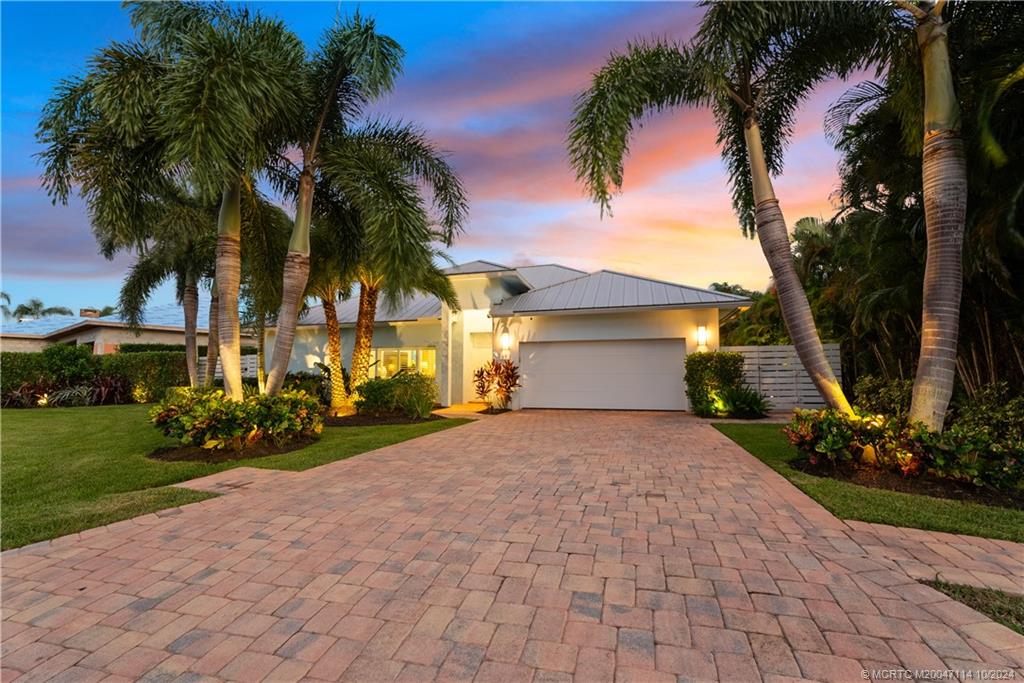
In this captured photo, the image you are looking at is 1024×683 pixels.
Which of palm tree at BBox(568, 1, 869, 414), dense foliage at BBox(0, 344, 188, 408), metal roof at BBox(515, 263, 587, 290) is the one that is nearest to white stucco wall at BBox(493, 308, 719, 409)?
palm tree at BBox(568, 1, 869, 414)

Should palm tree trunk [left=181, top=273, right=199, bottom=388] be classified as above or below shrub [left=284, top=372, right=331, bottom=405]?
above

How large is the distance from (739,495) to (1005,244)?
4453 millimetres

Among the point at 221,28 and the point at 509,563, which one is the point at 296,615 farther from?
the point at 221,28

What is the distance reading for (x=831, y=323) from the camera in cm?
1273

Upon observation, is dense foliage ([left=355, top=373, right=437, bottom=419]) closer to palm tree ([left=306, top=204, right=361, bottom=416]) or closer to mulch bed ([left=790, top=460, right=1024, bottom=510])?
palm tree ([left=306, top=204, right=361, bottom=416])

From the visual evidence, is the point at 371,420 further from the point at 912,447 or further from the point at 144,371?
the point at 144,371

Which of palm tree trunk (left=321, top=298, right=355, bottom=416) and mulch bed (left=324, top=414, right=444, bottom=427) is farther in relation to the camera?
palm tree trunk (left=321, top=298, right=355, bottom=416)

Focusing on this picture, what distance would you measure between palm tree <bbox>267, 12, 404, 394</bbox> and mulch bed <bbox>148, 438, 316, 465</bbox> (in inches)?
44.2

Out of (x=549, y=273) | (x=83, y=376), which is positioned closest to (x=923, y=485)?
(x=549, y=273)

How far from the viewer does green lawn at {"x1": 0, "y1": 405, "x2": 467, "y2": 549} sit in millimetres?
4121

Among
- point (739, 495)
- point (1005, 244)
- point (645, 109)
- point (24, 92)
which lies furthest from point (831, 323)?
point (24, 92)

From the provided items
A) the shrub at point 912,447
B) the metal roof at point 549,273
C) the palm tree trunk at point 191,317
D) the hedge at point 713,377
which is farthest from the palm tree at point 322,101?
the metal roof at point 549,273

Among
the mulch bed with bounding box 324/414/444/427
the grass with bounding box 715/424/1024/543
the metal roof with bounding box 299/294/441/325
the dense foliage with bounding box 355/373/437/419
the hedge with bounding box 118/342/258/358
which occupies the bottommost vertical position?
the mulch bed with bounding box 324/414/444/427

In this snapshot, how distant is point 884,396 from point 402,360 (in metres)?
14.2
